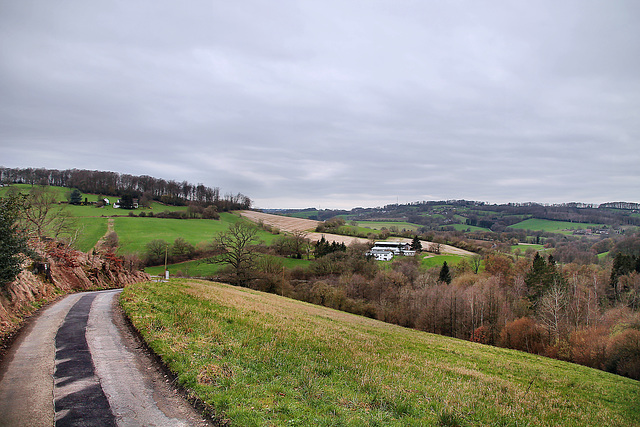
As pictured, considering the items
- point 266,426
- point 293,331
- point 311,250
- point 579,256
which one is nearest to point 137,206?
point 311,250

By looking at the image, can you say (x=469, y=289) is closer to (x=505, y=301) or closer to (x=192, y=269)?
(x=505, y=301)

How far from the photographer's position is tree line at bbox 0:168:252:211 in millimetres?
116750

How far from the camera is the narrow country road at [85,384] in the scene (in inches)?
272

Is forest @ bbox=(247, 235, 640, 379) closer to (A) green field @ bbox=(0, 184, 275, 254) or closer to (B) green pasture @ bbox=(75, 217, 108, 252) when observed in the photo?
(A) green field @ bbox=(0, 184, 275, 254)

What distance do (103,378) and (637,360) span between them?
38701 mm

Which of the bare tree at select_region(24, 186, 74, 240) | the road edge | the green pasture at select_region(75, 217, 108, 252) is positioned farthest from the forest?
the green pasture at select_region(75, 217, 108, 252)

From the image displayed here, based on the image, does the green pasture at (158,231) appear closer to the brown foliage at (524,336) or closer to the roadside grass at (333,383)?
the brown foliage at (524,336)

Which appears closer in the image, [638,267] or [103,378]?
[103,378]

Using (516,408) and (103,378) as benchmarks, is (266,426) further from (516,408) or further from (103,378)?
(516,408)

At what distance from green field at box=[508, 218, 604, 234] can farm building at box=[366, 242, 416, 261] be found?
9842 centimetres

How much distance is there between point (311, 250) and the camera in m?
94.8

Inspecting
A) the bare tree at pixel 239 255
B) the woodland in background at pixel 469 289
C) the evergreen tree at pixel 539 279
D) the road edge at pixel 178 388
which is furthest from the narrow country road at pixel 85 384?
the evergreen tree at pixel 539 279

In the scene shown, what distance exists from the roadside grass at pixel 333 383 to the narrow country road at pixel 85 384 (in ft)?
→ 2.00

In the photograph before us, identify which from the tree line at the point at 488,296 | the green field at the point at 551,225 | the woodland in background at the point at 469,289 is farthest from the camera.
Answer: the green field at the point at 551,225
